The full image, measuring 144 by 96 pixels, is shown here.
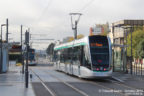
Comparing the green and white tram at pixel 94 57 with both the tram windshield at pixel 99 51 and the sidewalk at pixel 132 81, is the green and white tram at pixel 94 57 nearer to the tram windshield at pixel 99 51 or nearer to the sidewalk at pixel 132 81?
the tram windshield at pixel 99 51

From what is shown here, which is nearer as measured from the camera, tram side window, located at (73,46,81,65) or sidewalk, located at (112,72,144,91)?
sidewalk, located at (112,72,144,91)

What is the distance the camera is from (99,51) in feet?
87.1

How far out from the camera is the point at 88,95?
1747 cm

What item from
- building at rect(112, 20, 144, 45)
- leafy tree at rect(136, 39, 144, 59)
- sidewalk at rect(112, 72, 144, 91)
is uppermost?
building at rect(112, 20, 144, 45)

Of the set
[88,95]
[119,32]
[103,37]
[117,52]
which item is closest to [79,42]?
[103,37]

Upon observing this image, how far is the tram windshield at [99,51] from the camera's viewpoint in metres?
26.2

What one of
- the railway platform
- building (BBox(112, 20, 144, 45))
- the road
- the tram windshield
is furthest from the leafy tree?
the road

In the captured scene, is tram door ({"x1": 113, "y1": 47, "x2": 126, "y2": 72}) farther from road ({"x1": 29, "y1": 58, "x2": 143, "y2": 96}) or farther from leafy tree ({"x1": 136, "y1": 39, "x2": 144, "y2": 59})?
leafy tree ({"x1": 136, "y1": 39, "x2": 144, "y2": 59})

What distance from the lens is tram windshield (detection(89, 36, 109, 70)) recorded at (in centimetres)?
2617

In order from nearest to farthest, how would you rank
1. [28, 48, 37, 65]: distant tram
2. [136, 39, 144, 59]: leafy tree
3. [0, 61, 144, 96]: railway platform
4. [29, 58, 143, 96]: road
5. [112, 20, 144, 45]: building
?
[29, 58, 143, 96]: road < [0, 61, 144, 96]: railway platform < [28, 48, 37, 65]: distant tram < [136, 39, 144, 59]: leafy tree < [112, 20, 144, 45]: building

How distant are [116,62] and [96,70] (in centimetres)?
1071

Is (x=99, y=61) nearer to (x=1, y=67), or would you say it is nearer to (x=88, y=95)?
(x=88, y=95)

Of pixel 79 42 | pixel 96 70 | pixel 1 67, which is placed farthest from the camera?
pixel 1 67

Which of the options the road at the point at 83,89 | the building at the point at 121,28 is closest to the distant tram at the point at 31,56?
the building at the point at 121,28
